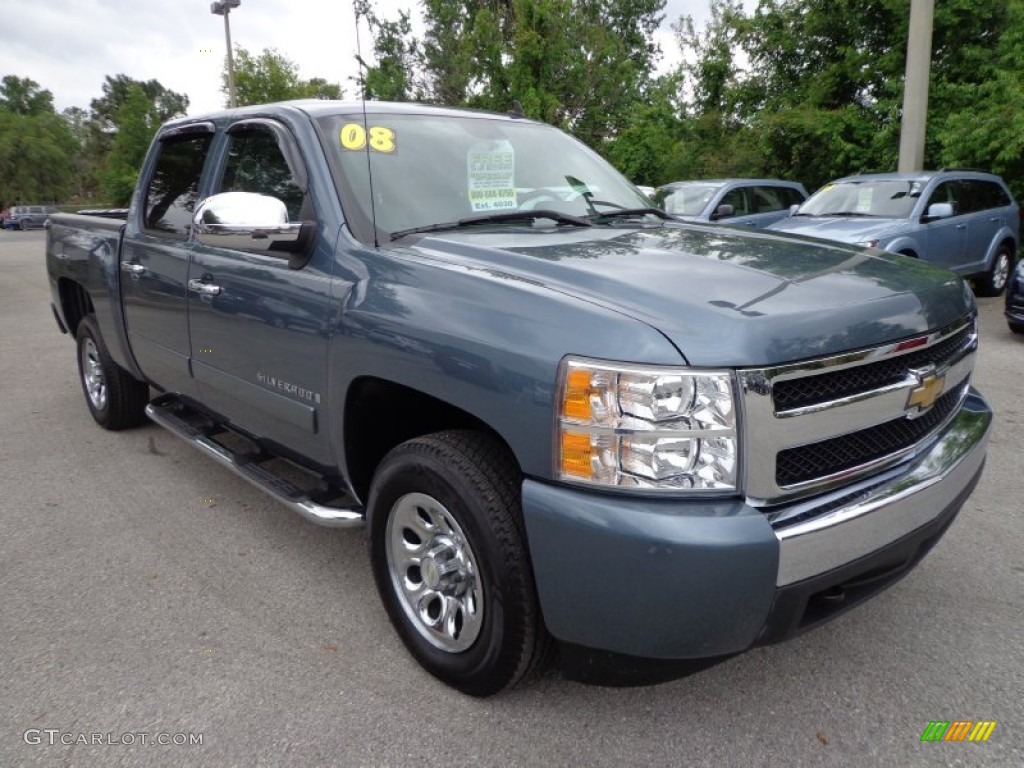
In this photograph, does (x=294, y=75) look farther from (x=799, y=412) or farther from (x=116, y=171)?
(x=799, y=412)

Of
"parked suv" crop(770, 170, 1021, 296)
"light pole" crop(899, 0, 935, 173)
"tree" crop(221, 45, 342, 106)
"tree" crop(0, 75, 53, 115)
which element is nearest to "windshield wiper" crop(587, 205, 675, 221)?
"parked suv" crop(770, 170, 1021, 296)

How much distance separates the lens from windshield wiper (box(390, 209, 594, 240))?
9.38 feet

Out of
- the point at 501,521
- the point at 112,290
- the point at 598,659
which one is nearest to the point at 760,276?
the point at 501,521

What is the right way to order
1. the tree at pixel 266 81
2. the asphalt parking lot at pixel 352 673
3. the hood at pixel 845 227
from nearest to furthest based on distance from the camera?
1. the asphalt parking lot at pixel 352 673
2. the hood at pixel 845 227
3. the tree at pixel 266 81

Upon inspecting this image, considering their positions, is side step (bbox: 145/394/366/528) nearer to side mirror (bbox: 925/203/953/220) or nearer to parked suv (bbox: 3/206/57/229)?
side mirror (bbox: 925/203/953/220)

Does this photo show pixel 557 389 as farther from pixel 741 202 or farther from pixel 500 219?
pixel 741 202

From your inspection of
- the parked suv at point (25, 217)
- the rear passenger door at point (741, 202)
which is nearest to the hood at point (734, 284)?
the rear passenger door at point (741, 202)

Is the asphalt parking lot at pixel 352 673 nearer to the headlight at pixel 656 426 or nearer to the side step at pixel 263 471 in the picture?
the side step at pixel 263 471

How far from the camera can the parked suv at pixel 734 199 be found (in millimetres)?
11273

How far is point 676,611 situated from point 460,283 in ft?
3.58

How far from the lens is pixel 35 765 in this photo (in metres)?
2.21

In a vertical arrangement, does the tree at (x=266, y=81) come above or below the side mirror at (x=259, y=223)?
above

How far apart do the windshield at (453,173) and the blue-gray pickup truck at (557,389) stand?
0.01 meters

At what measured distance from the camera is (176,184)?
4.11 m
